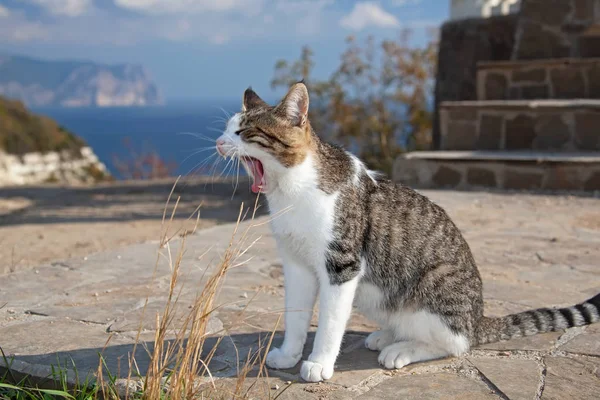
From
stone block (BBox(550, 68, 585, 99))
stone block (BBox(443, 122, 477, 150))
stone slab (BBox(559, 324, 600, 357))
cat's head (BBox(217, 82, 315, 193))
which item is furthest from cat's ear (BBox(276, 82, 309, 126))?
stone block (BBox(550, 68, 585, 99))

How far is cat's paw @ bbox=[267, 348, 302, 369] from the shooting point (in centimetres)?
295

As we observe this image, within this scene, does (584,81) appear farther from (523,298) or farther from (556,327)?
(556,327)

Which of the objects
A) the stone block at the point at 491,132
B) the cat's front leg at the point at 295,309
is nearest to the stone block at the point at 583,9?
the stone block at the point at 491,132

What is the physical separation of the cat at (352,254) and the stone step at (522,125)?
513cm

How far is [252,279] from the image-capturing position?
14.5 ft

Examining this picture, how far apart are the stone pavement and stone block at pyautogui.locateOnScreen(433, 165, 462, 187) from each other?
1440 mm

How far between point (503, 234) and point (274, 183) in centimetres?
326

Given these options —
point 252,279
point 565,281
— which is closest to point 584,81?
point 565,281

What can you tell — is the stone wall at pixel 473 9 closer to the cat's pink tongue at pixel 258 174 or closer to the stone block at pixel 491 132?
the stone block at pixel 491 132

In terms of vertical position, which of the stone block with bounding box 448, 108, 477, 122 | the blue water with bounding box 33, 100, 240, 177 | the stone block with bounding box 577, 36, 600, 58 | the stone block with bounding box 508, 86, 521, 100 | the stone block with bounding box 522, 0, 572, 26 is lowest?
the blue water with bounding box 33, 100, 240, 177

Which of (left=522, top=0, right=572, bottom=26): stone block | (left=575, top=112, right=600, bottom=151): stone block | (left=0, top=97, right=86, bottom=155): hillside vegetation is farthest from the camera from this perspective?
(left=0, top=97, right=86, bottom=155): hillside vegetation

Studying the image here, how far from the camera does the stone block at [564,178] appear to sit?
23.2 ft

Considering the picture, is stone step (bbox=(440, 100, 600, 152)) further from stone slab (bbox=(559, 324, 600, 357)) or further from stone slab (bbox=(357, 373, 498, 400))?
stone slab (bbox=(357, 373, 498, 400))

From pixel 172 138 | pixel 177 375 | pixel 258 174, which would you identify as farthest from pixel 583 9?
pixel 172 138
